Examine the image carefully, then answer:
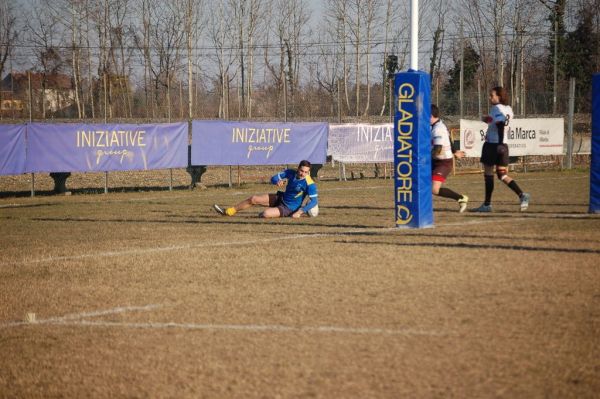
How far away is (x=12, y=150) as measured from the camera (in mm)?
21641

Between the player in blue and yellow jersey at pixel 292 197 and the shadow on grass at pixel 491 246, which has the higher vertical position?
the player in blue and yellow jersey at pixel 292 197

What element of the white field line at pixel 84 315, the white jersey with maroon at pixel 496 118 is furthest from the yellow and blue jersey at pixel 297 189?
the white field line at pixel 84 315

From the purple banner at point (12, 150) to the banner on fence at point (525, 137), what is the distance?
14.8 metres

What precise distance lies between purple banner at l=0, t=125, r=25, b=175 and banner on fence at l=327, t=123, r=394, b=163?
32.0 feet

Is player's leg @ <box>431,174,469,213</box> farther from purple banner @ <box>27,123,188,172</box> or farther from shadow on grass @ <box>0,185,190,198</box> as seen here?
shadow on grass @ <box>0,185,190,198</box>

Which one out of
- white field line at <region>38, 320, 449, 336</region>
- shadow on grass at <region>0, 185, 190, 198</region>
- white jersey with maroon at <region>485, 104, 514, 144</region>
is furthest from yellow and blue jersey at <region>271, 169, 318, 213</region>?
shadow on grass at <region>0, 185, 190, 198</region>

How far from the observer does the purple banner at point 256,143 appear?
24.6 m

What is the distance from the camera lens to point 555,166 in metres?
32.6

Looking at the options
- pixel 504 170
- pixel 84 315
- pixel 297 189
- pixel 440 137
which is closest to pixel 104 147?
pixel 297 189

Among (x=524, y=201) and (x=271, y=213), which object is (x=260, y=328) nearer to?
(x=271, y=213)

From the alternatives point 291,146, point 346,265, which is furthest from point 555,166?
point 346,265

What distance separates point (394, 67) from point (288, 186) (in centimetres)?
4498

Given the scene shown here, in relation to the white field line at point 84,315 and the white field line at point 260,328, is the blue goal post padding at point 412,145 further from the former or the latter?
the white field line at point 260,328

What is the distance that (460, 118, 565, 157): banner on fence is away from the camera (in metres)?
A: 29.3
